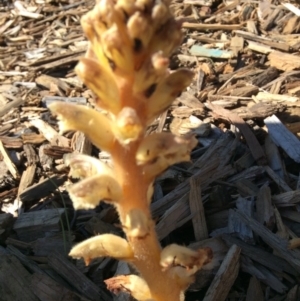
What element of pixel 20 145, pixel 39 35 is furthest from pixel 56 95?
pixel 39 35

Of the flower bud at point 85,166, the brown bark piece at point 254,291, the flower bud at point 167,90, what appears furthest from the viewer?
the brown bark piece at point 254,291

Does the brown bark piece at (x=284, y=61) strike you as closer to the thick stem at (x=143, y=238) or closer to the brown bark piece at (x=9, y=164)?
the brown bark piece at (x=9, y=164)

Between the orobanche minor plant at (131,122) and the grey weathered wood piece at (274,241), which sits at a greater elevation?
the orobanche minor plant at (131,122)

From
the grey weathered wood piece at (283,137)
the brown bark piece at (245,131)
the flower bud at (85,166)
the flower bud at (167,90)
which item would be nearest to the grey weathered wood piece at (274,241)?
the brown bark piece at (245,131)

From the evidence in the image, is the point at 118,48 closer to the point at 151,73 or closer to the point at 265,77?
the point at 151,73

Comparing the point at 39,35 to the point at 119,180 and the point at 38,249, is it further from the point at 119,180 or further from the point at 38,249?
the point at 119,180

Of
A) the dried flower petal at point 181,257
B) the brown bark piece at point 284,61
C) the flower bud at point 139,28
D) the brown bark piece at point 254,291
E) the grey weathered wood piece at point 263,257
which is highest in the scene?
the flower bud at point 139,28

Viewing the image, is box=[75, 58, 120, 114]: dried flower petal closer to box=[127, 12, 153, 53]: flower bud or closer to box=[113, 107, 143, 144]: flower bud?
box=[113, 107, 143, 144]: flower bud
